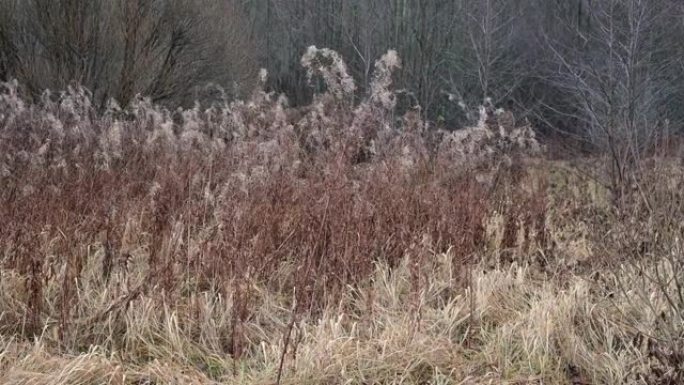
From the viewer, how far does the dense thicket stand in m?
8.19

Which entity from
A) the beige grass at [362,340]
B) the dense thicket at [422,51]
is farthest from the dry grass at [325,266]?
the dense thicket at [422,51]

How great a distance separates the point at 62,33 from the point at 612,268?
9719 millimetres

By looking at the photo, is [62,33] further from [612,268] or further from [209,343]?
[612,268]

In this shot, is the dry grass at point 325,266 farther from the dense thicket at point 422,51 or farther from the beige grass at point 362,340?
the dense thicket at point 422,51

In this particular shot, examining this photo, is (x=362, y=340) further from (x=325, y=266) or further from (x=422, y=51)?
(x=422, y=51)

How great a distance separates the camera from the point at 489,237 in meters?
5.03

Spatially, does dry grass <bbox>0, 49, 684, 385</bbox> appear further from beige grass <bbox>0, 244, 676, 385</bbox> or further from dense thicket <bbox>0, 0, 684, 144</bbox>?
dense thicket <bbox>0, 0, 684, 144</bbox>

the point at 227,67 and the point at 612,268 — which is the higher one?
the point at 227,67

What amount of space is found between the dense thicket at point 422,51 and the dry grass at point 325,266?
1.03 metres

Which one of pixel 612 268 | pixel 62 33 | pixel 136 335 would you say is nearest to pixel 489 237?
pixel 612 268

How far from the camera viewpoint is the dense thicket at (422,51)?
8.19m

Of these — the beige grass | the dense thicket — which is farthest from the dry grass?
the dense thicket

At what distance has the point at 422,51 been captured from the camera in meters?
16.7

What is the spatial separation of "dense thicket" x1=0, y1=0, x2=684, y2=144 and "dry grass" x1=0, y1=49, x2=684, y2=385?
1.03 meters
